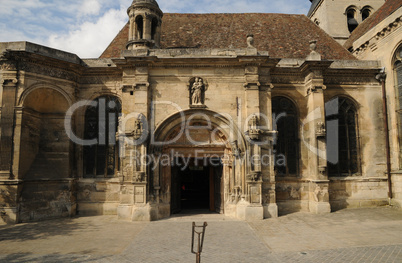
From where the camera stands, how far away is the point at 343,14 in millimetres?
20625

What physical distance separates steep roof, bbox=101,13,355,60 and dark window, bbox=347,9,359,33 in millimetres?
5688

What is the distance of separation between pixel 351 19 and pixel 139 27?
16.3 metres

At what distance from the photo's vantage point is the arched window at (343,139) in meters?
12.8

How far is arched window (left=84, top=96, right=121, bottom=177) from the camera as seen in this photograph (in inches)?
494

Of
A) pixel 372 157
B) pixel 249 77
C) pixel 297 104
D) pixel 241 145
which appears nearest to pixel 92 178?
pixel 241 145

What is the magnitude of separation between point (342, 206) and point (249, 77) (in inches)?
267

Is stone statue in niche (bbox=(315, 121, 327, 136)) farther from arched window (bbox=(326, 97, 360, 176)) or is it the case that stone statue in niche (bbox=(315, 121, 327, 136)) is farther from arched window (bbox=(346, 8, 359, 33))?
arched window (bbox=(346, 8, 359, 33))

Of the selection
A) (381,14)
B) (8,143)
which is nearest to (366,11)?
(381,14)

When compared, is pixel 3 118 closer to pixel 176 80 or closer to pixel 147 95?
pixel 147 95

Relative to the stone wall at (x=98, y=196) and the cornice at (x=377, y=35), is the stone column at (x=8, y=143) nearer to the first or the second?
the stone wall at (x=98, y=196)

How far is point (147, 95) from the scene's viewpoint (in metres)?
11.3

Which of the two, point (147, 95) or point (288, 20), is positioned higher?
point (288, 20)

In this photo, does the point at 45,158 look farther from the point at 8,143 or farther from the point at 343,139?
the point at 343,139

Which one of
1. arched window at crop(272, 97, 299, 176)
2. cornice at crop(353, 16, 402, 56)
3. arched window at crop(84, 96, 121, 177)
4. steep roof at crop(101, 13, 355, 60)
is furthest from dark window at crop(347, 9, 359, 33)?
arched window at crop(84, 96, 121, 177)
